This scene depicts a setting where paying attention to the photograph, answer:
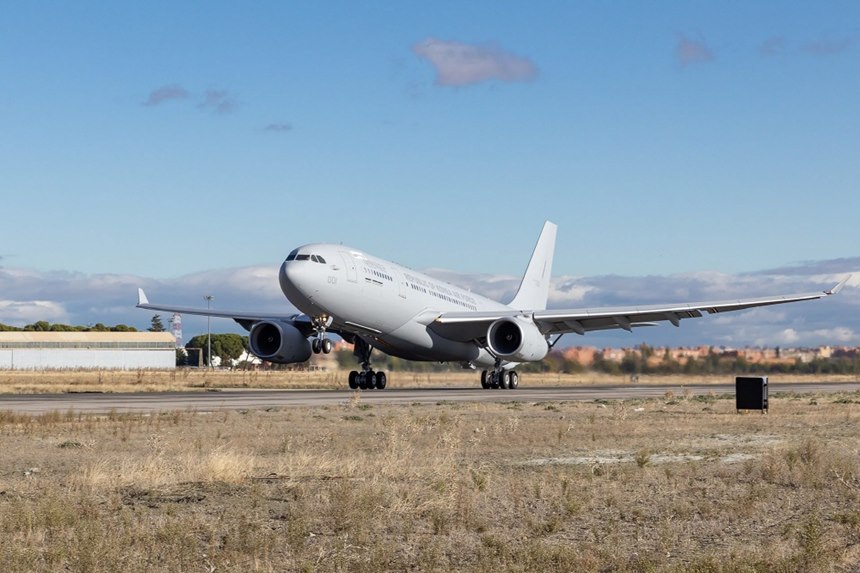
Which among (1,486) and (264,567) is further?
(1,486)

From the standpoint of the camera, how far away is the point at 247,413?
30531 millimetres

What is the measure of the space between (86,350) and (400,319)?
84.3 meters

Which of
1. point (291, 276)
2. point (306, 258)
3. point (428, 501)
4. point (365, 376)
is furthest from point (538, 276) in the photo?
point (428, 501)

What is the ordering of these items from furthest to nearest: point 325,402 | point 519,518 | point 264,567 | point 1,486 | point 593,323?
point 593,323, point 325,402, point 1,486, point 519,518, point 264,567

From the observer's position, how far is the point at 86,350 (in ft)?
409

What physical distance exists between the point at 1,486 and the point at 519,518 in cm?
731

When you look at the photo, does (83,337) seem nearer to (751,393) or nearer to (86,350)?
(86,350)

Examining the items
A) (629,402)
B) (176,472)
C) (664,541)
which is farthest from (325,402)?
(664,541)

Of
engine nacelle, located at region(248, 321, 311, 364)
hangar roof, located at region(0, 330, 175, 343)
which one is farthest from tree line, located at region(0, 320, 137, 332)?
engine nacelle, located at region(248, 321, 311, 364)

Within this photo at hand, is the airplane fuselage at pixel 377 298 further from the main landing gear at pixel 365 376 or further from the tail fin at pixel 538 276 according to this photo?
the tail fin at pixel 538 276

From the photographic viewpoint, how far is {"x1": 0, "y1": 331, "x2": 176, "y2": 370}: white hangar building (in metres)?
120

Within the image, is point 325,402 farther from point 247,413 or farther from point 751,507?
point 751,507

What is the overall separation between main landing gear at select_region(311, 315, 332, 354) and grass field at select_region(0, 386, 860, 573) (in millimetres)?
18502

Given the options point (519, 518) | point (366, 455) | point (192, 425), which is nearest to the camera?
point (519, 518)
